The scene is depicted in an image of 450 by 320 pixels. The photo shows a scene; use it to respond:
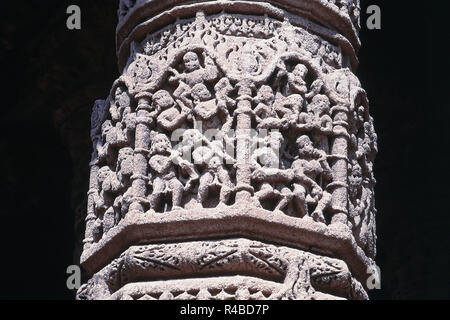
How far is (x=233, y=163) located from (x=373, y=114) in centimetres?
254

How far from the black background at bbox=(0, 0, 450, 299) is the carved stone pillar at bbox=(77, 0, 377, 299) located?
176 centimetres

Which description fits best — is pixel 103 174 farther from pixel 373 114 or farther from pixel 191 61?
pixel 373 114

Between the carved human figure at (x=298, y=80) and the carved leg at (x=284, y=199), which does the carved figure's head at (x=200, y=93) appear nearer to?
the carved human figure at (x=298, y=80)

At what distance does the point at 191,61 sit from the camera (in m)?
4.43

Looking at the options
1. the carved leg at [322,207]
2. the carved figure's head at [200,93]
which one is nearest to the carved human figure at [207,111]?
the carved figure's head at [200,93]

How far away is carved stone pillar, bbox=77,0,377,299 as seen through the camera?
416 centimetres

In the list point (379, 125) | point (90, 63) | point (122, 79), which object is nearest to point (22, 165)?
point (90, 63)

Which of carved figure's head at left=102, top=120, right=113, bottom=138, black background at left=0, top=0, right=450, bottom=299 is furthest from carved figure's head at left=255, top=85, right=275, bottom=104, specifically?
black background at left=0, top=0, right=450, bottom=299

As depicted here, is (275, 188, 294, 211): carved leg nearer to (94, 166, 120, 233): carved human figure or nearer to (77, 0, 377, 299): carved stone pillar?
(77, 0, 377, 299): carved stone pillar

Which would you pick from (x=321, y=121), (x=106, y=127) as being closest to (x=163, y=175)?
(x=106, y=127)
